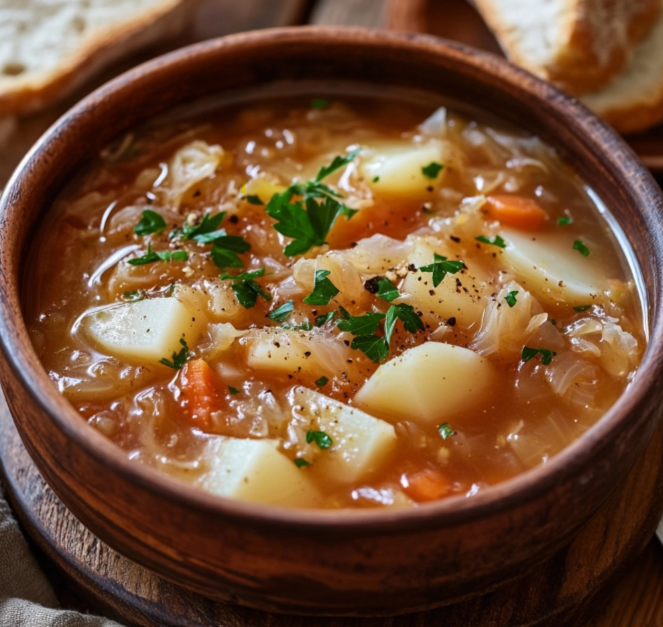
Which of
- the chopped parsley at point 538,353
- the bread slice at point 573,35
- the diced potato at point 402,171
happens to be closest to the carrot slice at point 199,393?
the chopped parsley at point 538,353

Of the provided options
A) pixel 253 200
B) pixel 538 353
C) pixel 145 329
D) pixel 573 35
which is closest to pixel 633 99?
pixel 573 35

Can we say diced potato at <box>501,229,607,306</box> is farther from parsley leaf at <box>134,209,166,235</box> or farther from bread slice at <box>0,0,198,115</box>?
bread slice at <box>0,0,198,115</box>

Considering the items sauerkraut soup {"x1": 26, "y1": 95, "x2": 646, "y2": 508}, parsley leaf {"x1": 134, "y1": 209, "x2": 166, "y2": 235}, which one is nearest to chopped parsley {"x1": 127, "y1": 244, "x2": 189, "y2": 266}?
sauerkraut soup {"x1": 26, "y1": 95, "x2": 646, "y2": 508}

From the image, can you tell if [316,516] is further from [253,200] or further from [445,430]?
[253,200]

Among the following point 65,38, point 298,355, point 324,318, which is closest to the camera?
point 298,355

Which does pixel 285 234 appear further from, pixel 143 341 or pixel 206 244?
pixel 143 341
